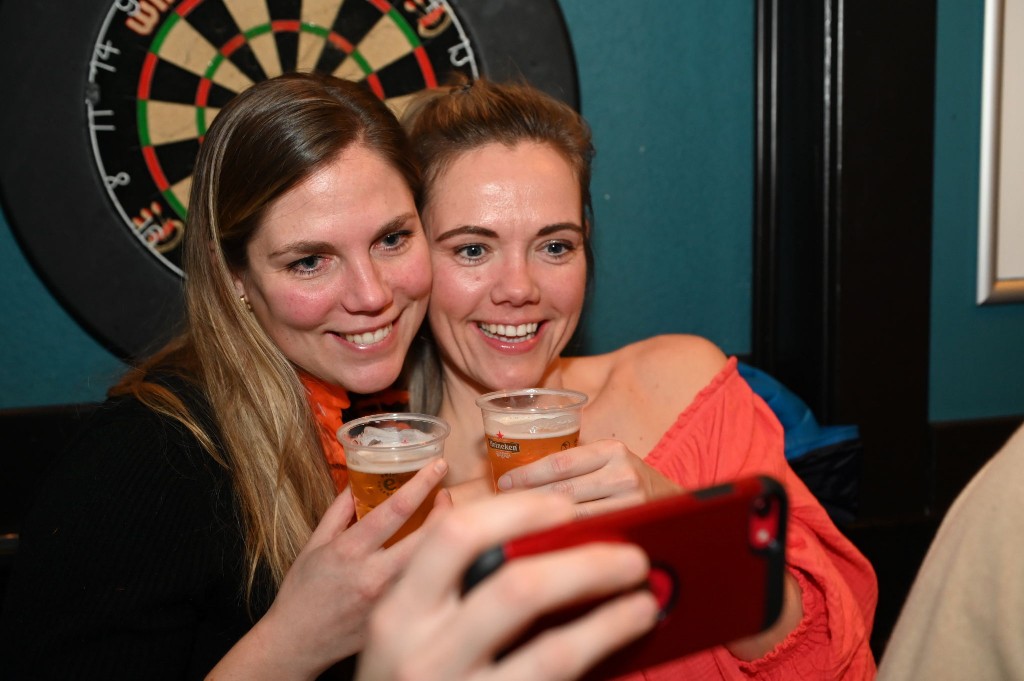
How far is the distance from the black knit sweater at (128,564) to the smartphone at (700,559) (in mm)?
975

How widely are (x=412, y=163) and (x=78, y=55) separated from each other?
54.3 inches

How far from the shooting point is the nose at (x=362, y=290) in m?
1.55

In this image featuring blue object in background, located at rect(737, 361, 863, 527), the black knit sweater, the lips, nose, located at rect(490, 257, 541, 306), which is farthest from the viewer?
blue object in background, located at rect(737, 361, 863, 527)

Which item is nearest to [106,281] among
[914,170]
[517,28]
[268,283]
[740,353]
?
[268,283]

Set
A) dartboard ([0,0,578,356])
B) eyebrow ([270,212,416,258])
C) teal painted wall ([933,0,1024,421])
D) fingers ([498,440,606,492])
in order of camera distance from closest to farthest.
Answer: fingers ([498,440,606,492]), eyebrow ([270,212,416,258]), dartboard ([0,0,578,356]), teal painted wall ([933,0,1024,421])

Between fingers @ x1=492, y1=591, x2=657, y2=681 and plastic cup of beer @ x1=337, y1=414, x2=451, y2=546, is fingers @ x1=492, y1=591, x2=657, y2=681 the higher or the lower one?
the higher one

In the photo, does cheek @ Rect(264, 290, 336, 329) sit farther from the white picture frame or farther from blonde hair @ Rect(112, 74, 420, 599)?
the white picture frame

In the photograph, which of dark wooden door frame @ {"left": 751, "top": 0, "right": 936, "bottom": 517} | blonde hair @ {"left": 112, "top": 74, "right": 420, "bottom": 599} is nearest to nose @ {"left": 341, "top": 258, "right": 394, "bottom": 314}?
blonde hair @ {"left": 112, "top": 74, "right": 420, "bottom": 599}

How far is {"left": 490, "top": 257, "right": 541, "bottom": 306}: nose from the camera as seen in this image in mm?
1749

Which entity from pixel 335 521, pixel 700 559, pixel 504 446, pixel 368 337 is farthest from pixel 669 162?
pixel 700 559

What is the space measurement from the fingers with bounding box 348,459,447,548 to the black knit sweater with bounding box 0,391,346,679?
1.54 ft

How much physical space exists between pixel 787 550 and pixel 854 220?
5.39 feet

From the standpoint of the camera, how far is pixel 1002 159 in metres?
2.94

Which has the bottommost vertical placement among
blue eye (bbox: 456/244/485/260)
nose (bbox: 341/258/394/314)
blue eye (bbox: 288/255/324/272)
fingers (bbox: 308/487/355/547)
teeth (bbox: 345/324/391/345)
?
fingers (bbox: 308/487/355/547)
